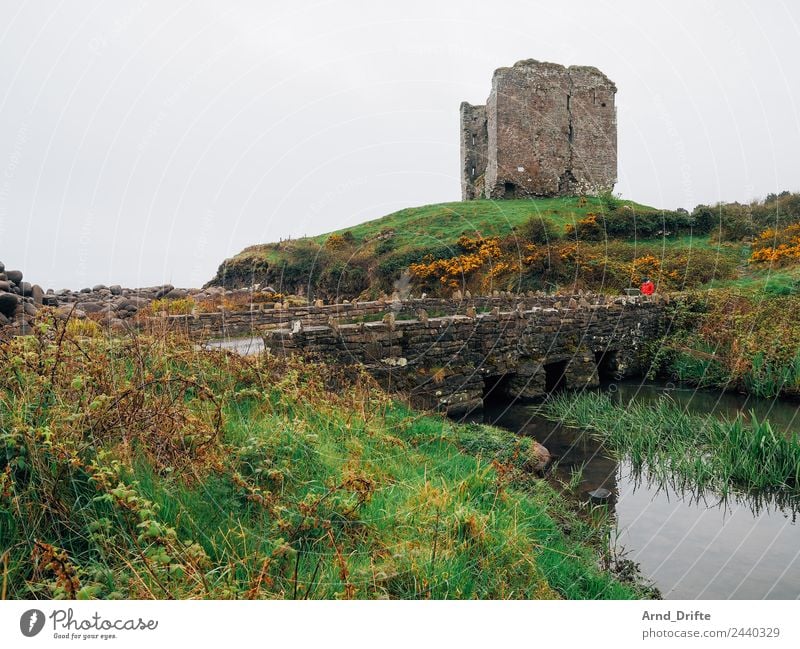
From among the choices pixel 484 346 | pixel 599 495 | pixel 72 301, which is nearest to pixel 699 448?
pixel 599 495

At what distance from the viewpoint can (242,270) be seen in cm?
3669

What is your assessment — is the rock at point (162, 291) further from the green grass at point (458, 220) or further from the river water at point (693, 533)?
the river water at point (693, 533)

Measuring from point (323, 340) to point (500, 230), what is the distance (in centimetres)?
2452

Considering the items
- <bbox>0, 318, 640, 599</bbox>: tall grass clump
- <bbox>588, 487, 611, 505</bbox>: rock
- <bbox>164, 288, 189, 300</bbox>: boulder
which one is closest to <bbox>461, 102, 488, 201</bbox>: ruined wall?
<bbox>164, 288, 189, 300</bbox>: boulder

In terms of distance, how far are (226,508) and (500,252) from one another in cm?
2750

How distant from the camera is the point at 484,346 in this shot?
41.9 feet

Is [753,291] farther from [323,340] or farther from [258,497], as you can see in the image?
[258,497]

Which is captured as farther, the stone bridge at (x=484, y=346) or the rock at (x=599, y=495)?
the stone bridge at (x=484, y=346)

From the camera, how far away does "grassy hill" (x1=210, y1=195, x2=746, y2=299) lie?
92.9ft

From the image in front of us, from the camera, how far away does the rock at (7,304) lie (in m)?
12.3

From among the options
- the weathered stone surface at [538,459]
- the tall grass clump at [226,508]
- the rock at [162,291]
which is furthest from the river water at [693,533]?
the rock at [162,291]

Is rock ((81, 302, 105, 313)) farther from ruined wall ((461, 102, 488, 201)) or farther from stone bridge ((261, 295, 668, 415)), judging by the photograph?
ruined wall ((461, 102, 488, 201))
